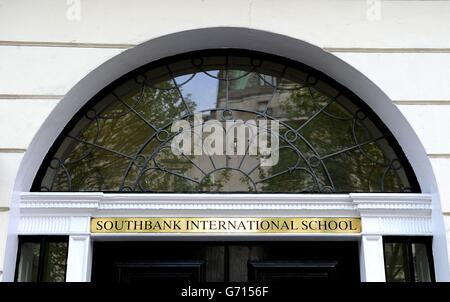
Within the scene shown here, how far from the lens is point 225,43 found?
6625 millimetres

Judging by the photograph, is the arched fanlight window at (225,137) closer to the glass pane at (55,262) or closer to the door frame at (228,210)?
the door frame at (228,210)

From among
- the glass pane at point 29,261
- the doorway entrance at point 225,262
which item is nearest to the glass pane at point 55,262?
the glass pane at point 29,261

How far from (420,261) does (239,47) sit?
275 centimetres

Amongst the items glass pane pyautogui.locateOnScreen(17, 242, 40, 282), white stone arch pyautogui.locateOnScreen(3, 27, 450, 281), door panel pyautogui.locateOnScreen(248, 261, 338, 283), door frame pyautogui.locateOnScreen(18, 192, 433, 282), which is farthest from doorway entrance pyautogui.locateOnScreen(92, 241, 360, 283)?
white stone arch pyautogui.locateOnScreen(3, 27, 450, 281)

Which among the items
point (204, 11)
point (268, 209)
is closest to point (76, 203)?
point (268, 209)

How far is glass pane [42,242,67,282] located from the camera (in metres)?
5.98

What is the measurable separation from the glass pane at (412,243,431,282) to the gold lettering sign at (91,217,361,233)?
0.61 m

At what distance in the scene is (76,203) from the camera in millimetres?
5941

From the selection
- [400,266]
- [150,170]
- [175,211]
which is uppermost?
[150,170]

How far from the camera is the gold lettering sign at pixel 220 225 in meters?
5.97

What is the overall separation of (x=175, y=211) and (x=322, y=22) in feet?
7.54

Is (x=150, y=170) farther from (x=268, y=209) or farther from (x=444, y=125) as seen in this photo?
(x=444, y=125)
